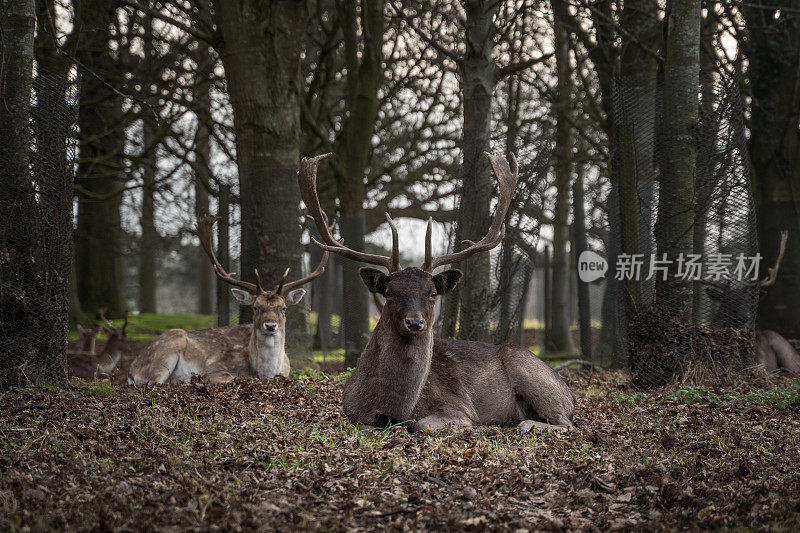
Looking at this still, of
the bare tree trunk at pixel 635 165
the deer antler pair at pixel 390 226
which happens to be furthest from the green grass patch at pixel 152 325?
the deer antler pair at pixel 390 226

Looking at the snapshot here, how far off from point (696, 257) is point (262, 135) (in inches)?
222

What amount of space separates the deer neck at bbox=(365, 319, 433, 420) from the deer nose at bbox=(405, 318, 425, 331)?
0.34 m

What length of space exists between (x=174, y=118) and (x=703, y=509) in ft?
39.8

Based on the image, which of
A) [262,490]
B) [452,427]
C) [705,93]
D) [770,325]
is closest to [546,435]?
[452,427]

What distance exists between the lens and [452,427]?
6496 millimetres

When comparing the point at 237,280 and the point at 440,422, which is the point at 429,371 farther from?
the point at 237,280

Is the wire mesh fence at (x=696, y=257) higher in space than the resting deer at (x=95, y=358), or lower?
higher

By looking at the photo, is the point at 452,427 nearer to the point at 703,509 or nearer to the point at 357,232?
the point at 703,509

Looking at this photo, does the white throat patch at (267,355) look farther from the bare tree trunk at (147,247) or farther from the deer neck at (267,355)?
the bare tree trunk at (147,247)

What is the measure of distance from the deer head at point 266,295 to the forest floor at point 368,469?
215 cm

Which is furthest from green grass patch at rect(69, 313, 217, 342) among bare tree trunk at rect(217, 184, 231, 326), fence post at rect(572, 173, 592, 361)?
fence post at rect(572, 173, 592, 361)

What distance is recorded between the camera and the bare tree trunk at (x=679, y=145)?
9.21 m

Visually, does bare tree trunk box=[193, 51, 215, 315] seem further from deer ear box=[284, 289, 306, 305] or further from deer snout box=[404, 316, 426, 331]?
deer snout box=[404, 316, 426, 331]

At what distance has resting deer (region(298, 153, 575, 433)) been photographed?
6500mm
